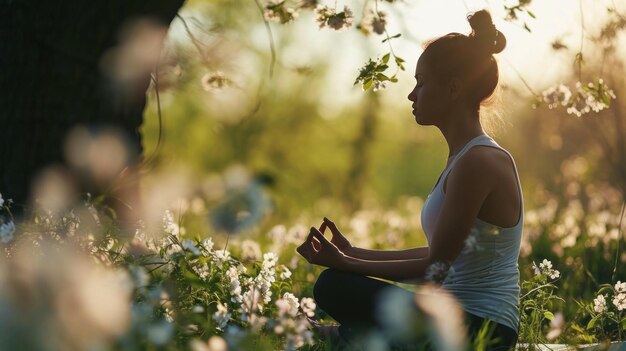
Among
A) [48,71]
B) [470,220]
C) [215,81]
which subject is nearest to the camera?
[470,220]

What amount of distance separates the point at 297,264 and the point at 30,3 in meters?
2.62

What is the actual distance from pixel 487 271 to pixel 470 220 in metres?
0.32

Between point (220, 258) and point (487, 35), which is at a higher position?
point (487, 35)

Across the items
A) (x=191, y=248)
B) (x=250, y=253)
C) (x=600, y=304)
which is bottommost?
(x=250, y=253)

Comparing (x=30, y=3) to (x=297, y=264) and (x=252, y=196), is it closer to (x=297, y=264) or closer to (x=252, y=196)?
(x=252, y=196)

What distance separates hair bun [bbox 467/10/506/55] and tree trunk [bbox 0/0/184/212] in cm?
219

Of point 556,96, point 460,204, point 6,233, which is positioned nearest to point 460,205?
point 460,204

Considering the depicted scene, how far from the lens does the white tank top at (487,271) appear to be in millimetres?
3615

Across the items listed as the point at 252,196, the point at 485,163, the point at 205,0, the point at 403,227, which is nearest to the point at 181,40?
the point at 252,196

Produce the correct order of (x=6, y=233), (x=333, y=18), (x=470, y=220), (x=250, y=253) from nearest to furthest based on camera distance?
1. (x=470, y=220)
2. (x=6, y=233)
3. (x=333, y=18)
4. (x=250, y=253)

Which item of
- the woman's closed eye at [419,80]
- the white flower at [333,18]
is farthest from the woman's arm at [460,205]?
the white flower at [333,18]

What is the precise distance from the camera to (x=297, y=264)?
6.46 meters

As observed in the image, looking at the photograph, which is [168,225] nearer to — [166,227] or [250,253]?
[166,227]

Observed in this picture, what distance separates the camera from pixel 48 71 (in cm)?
518
